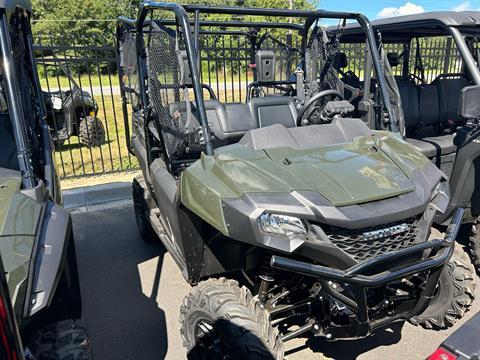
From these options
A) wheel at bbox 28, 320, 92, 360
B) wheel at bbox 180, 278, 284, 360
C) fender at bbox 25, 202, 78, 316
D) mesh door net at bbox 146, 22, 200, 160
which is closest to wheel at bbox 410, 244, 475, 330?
wheel at bbox 180, 278, 284, 360

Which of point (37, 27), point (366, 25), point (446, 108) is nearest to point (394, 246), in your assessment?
point (366, 25)

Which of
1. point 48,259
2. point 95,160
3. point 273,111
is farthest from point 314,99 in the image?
point 95,160

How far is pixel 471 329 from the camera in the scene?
158 centimetres

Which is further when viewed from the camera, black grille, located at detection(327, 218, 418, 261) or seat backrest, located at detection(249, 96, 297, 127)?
seat backrest, located at detection(249, 96, 297, 127)

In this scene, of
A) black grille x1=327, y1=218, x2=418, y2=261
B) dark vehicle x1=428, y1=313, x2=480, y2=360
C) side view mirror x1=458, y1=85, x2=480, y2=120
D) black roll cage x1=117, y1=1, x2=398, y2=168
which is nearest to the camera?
dark vehicle x1=428, y1=313, x2=480, y2=360

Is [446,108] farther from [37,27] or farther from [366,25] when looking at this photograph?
[37,27]

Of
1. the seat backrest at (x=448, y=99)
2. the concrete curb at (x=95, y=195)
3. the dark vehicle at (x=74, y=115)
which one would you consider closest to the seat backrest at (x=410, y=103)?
the seat backrest at (x=448, y=99)

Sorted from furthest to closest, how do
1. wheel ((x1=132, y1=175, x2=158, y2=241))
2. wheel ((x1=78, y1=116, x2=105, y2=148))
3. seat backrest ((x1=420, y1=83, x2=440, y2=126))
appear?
wheel ((x1=78, y1=116, x2=105, y2=148)) → seat backrest ((x1=420, y1=83, x2=440, y2=126)) → wheel ((x1=132, y1=175, x2=158, y2=241))

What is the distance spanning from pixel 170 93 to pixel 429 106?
12.0 feet

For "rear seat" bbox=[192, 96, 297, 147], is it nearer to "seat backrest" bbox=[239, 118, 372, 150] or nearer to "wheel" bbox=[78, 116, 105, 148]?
"seat backrest" bbox=[239, 118, 372, 150]

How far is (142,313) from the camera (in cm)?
343

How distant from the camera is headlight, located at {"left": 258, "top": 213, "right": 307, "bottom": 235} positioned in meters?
2.09

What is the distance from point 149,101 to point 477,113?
250 centimetres

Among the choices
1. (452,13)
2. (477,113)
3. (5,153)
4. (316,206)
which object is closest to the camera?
(316,206)
